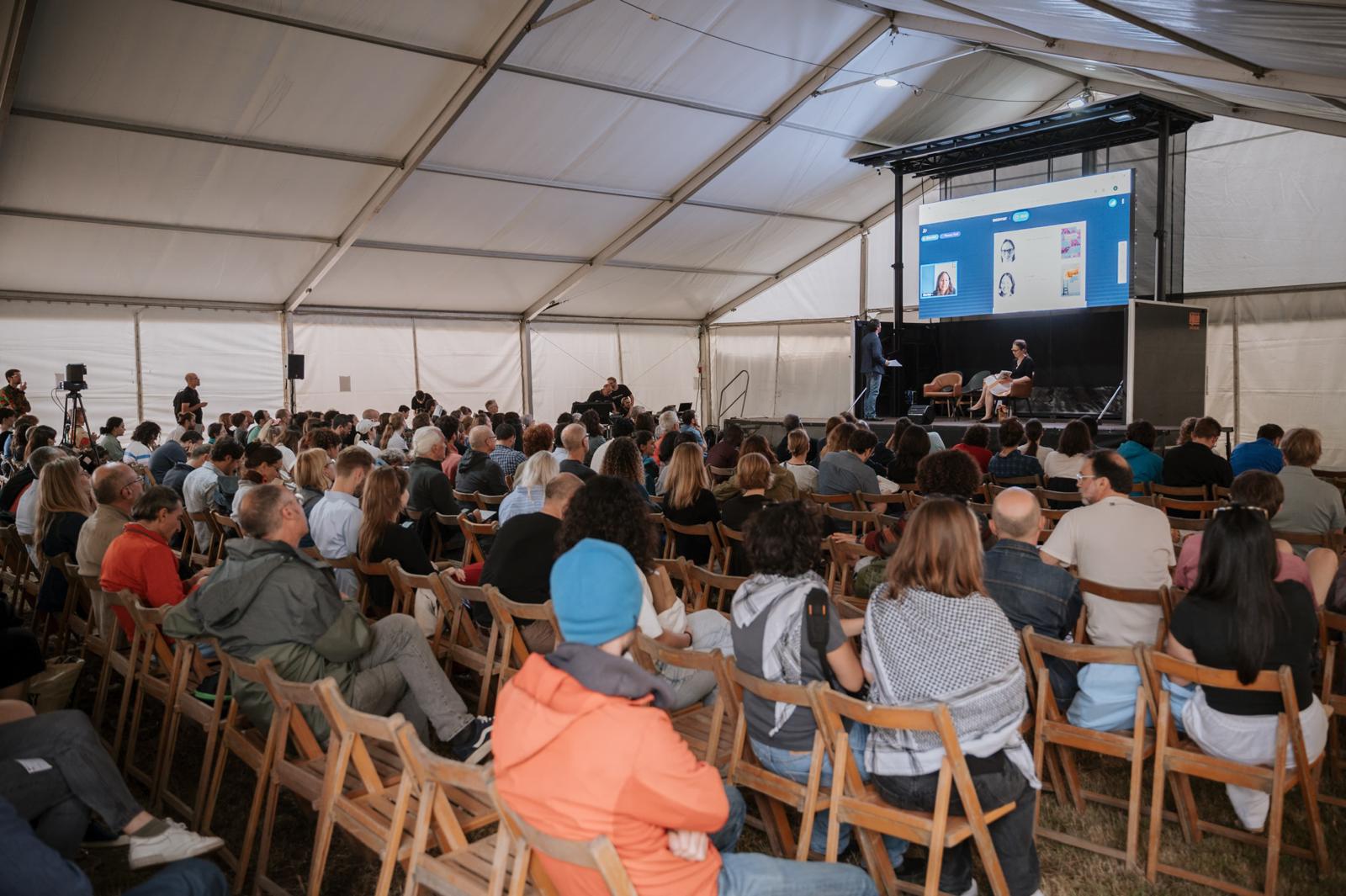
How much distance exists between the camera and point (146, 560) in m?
3.62

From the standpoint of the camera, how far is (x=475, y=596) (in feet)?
11.3

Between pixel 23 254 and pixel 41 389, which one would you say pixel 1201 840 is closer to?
pixel 23 254

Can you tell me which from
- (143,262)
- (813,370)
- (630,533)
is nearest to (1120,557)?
(630,533)

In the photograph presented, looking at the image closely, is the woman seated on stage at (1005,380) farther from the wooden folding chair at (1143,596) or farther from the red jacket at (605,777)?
the red jacket at (605,777)

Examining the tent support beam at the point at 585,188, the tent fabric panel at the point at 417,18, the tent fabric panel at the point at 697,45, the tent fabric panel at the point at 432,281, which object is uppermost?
the tent fabric panel at the point at 697,45

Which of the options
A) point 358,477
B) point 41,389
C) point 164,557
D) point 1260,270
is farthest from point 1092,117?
point 41,389

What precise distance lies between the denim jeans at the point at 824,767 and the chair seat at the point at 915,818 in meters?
0.11

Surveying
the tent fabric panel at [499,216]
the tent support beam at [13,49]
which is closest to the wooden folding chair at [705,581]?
the tent support beam at [13,49]

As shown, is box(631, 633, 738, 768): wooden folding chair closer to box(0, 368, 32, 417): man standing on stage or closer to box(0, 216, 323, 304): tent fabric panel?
box(0, 368, 32, 417): man standing on stage

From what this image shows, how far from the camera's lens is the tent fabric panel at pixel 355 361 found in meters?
15.5

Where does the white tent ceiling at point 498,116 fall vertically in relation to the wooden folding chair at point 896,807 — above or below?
above

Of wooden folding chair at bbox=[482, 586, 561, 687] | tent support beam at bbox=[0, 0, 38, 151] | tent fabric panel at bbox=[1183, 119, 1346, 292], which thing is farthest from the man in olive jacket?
tent fabric panel at bbox=[1183, 119, 1346, 292]

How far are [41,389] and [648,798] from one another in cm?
1450

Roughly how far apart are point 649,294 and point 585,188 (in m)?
4.77
